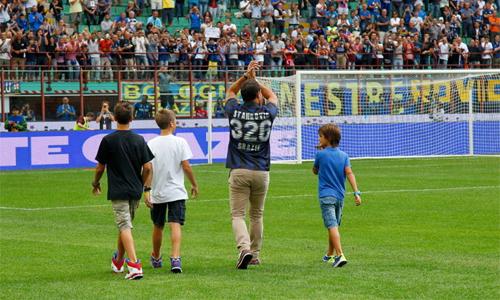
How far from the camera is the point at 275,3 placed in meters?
46.7

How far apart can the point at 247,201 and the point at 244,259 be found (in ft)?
2.61

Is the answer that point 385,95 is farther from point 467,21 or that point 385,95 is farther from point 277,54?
point 467,21

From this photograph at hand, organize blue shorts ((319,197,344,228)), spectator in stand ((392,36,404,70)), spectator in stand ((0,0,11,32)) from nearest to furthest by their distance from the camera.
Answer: blue shorts ((319,197,344,228)), spectator in stand ((0,0,11,32)), spectator in stand ((392,36,404,70))

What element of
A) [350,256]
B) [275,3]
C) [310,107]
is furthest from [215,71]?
[350,256]

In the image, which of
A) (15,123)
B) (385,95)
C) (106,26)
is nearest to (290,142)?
(385,95)

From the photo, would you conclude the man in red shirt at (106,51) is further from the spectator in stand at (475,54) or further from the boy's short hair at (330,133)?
the boy's short hair at (330,133)

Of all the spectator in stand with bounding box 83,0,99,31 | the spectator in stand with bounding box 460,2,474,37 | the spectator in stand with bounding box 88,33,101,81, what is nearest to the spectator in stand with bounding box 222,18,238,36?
the spectator in stand with bounding box 83,0,99,31

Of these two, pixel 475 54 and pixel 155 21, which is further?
pixel 475 54

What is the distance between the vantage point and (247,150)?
1251 cm

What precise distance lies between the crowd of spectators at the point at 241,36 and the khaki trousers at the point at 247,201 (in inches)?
1003

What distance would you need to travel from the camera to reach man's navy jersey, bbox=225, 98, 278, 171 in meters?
12.4

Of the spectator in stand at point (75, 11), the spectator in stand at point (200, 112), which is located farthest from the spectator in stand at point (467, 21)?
the spectator in stand at point (75, 11)

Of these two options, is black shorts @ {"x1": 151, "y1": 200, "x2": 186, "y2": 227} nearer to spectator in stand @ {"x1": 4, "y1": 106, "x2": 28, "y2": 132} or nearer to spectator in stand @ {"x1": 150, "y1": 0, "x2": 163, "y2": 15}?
spectator in stand @ {"x1": 4, "y1": 106, "x2": 28, "y2": 132}

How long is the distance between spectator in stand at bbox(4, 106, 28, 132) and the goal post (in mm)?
8735
